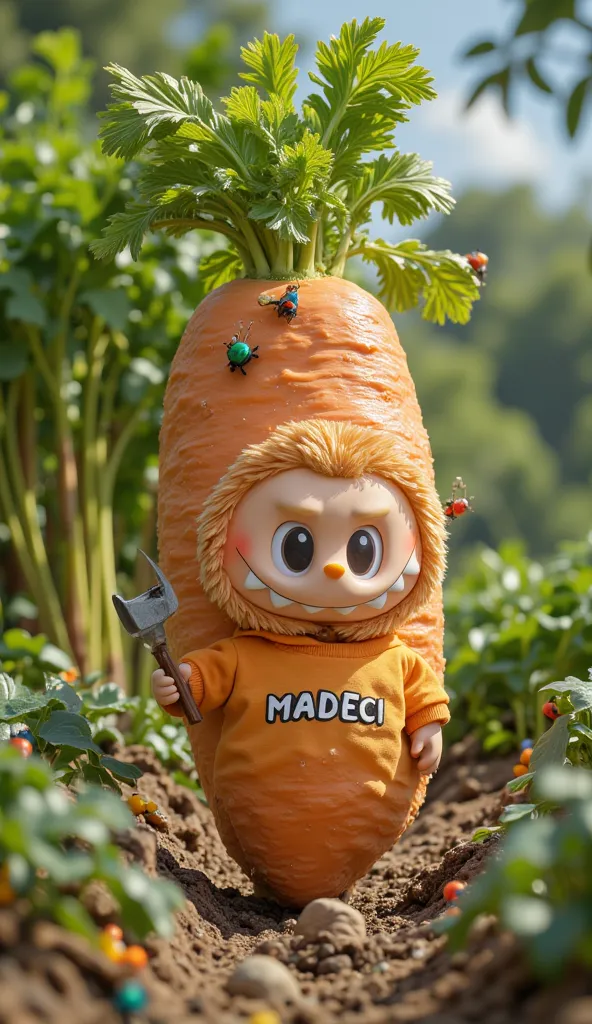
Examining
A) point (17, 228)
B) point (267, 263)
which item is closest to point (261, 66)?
point (267, 263)

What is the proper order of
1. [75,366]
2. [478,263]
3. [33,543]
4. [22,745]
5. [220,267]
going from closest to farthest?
[22,745] → [478,263] → [220,267] → [33,543] → [75,366]

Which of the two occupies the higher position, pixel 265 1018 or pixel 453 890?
pixel 265 1018

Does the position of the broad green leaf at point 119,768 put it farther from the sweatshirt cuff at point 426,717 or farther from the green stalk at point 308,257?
the green stalk at point 308,257

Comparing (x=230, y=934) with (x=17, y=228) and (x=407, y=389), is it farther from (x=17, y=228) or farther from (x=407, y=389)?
(x=17, y=228)

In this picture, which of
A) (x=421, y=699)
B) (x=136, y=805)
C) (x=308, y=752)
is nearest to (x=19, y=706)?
Answer: (x=136, y=805)

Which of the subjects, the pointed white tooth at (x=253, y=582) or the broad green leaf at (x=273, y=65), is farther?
the broad green leaf at (x=273, y=65)

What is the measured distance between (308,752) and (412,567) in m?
0.45

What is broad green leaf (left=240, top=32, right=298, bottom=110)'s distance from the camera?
247 centimetres

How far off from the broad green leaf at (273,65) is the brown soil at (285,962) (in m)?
1.71

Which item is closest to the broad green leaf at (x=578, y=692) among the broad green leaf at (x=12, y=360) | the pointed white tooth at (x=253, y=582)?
the pointed white tooth at (x=253, y=582)

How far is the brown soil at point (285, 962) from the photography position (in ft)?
4.25

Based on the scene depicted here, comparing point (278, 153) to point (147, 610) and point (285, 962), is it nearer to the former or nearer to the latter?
point (147, 610)

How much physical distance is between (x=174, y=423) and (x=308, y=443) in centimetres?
45

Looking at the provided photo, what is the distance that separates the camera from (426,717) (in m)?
2.35
